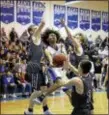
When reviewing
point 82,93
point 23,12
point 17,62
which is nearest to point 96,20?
point 23,12

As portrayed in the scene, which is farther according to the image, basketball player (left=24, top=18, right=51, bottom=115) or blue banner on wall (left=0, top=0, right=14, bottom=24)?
blue banner on wall (left=0, top=0, right=14, bottom=24)

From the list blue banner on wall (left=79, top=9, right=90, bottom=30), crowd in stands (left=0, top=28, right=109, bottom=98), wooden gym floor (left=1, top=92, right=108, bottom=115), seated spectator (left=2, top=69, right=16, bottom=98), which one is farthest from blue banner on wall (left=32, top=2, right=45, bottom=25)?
wooden gym floor (left=1, top=92, right=108, bottom=115)

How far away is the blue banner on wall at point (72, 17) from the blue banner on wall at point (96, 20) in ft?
4.02

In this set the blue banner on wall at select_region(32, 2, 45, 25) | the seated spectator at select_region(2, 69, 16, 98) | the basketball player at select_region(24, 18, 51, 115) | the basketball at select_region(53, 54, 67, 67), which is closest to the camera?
the basketball at select_region(53, 54, 67, 67)

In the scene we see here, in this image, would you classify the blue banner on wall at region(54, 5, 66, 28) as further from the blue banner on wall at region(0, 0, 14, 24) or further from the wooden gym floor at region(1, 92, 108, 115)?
the wooden gym floor at region(1, 92, 108, 115)

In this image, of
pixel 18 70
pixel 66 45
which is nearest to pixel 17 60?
pixel 18 70

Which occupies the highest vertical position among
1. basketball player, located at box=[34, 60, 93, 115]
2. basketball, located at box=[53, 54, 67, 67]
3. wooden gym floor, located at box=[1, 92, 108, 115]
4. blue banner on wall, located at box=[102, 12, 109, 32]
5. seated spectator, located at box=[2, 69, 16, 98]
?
blue banner on wall, located at box=[102, 12, 109, 32]

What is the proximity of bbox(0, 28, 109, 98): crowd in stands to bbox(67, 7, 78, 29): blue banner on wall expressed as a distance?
1066 millimetres

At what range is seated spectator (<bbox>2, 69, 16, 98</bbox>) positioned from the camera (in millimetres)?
11289

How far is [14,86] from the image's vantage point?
37.7 feet

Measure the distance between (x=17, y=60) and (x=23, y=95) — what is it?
1439mm

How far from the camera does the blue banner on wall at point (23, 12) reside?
14.1 meters

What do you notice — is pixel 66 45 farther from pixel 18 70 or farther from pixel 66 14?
pixel 18 70

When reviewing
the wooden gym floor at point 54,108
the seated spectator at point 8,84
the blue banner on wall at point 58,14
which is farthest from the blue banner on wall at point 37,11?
the wooden gym floor at point 54,108
